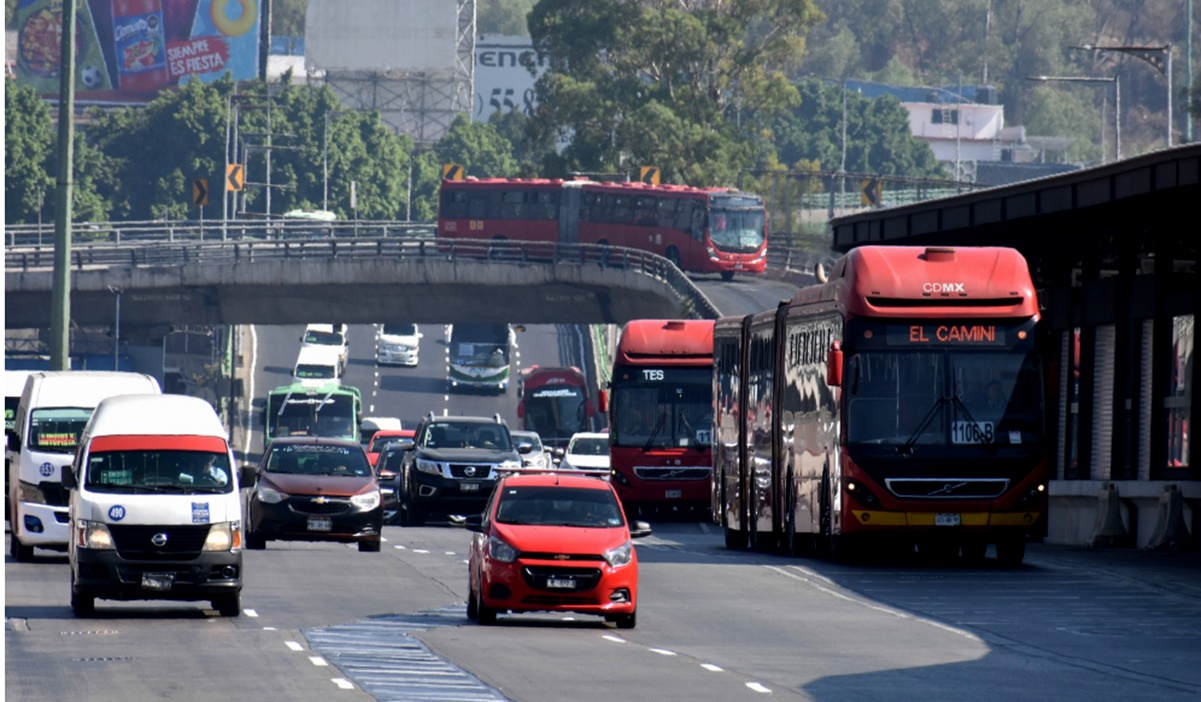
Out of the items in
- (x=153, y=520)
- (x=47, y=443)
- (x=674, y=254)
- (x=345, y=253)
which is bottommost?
(x=153, y=520)

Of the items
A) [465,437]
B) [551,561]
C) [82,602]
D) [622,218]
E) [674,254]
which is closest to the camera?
[551,561]

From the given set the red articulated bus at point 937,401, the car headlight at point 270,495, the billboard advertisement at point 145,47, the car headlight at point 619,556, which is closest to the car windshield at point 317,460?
the car headlight at point 270,495

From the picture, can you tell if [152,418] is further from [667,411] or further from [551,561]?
[667,411]

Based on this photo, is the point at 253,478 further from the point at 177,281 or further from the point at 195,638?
the point at 177,281

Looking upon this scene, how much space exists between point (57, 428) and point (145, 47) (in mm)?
123320

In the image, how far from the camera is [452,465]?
3925 cm

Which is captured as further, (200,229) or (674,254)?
(200,229)

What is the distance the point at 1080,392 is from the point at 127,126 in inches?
4562

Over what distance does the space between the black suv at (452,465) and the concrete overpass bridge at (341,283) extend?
119ft

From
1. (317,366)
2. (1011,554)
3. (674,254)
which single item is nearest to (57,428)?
(1011,554)

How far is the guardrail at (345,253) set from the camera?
78.9 metres

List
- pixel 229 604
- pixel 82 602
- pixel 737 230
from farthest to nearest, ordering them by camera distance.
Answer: pixel 737 230 → pixel 229 604 → pixel 82 602

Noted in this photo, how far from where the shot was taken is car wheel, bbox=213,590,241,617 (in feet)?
70.4

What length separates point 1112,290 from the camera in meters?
35.2
